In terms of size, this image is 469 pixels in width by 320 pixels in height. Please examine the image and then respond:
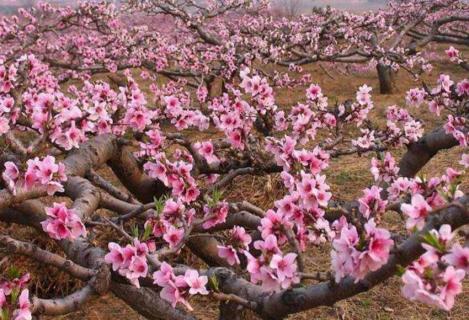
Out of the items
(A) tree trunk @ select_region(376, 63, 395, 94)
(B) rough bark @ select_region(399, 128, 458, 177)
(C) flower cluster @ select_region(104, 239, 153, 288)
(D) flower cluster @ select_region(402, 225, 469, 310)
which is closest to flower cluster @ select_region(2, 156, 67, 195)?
(C) flower cluster @ select_region(104, 239, 153, 288)

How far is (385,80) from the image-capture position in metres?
11.6

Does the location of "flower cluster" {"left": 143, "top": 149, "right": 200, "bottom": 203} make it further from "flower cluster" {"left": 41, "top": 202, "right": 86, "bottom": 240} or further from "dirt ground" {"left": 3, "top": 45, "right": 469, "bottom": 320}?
"dirt ground" {"left": 3, "top": 45, "right": 469, "bottom": 320}

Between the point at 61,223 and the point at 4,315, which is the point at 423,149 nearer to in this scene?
the point at 61,223

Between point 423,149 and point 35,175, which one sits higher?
point 35,175

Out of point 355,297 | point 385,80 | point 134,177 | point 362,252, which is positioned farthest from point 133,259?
point 385,80

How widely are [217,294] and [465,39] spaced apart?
12141 millimetres

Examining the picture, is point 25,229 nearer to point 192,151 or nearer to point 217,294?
point 192,151

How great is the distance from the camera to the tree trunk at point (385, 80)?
1146 cm

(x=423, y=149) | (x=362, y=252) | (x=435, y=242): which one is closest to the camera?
(x=435, y=242)

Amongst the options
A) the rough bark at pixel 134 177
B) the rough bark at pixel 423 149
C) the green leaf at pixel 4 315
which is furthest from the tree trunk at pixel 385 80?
the green leaf at pixel 4 315

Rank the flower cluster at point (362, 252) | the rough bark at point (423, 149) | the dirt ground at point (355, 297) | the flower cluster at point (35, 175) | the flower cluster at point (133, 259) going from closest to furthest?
the flower cluster at point (362, 252), the flower cluster at point (133, 259), the flower cluster at point (35, 175), the rough bark at point (423, 149), the dirt ground at point (355, 297)

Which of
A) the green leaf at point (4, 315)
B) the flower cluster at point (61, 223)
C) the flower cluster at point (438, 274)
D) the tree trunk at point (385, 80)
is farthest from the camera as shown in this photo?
the tree trunk at point (385, 80)

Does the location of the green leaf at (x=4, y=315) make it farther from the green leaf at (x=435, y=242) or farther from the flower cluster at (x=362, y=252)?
the green leaf at (x=435, y=242)

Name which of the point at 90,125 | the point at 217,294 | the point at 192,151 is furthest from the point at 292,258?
the point at 192,151
